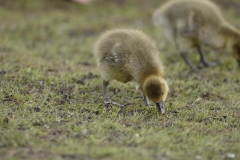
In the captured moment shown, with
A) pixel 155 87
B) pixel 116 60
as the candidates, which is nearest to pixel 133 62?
pixel 116 60

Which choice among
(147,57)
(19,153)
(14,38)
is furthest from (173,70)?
(19,153)

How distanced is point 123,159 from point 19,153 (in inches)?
37.9

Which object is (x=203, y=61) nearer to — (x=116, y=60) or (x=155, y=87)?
(x=116, y=60)

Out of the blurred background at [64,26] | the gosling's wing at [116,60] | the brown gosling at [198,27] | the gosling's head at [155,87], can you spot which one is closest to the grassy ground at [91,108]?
the blurred background at [64,26]

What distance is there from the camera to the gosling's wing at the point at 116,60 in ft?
17.4

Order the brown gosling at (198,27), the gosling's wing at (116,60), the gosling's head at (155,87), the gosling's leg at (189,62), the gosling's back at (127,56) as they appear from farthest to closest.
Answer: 1. the gosling's leg at (189,62)
2. the brown gosling at (198,27)
3. the gosling's wing at (116,60)
4. the gosling's back at (127,56)
5. the gosling's head at (155,87)

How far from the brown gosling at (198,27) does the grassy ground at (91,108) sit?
0.44 meters

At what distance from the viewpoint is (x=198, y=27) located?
754cm

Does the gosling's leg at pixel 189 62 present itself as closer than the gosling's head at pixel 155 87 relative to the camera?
No

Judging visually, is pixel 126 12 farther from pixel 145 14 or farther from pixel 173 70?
pixel 173 70

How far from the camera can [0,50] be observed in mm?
7691

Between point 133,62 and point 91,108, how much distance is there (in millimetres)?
785

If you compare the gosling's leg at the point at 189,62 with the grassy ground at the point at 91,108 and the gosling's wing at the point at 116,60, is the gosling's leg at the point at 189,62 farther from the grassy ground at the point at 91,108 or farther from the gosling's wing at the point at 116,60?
the gosling's wing at the point at 116,60

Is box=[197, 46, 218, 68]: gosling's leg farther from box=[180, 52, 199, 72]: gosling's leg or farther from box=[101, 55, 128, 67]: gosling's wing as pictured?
box=[101, 55, 128, 67]: gosling's wing
